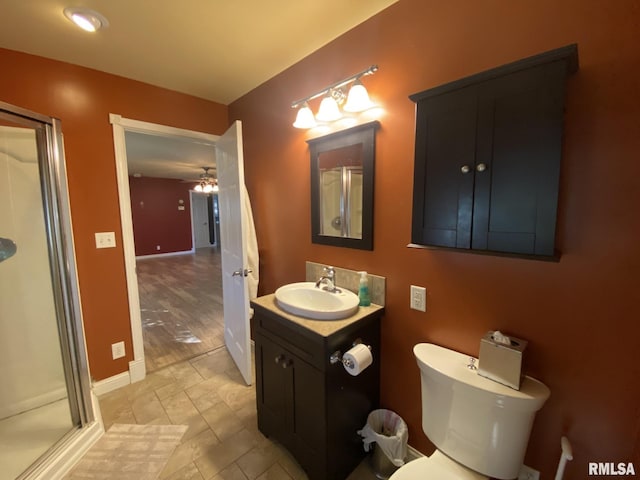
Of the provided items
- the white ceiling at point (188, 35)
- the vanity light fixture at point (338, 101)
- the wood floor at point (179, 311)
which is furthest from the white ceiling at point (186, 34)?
the wood floor at point (179, 311)

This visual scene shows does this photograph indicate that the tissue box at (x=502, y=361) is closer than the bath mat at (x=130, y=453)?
Yes

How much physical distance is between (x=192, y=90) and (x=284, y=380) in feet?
7.72

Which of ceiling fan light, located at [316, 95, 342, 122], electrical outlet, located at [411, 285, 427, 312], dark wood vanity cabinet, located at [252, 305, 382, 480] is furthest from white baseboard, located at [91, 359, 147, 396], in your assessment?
ceiling fan light, located at [316, 95, 342, 122]

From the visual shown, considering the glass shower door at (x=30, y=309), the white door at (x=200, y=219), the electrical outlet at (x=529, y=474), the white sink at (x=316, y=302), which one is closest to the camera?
the electrical outlet at (x=529, y=474)

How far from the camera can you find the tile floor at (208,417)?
1.44 metres

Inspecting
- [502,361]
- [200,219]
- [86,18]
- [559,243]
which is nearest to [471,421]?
[502,361]

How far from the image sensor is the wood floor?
8.83 feet

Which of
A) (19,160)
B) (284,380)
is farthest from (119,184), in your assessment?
(284,380)

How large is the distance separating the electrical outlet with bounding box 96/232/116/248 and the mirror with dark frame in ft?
5.09

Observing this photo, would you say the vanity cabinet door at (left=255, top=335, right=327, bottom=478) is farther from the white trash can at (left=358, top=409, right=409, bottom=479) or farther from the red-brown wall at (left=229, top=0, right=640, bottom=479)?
the red-brown wall at (left=229, top=0, right=640, bottom=479)

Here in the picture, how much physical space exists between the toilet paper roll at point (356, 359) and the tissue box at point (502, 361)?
45cm

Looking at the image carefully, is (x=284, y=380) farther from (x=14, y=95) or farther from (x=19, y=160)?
(x=14, y=95)

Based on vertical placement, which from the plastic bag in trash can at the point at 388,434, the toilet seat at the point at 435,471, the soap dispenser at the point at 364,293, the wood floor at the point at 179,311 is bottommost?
the wood floor at the point at 179,311

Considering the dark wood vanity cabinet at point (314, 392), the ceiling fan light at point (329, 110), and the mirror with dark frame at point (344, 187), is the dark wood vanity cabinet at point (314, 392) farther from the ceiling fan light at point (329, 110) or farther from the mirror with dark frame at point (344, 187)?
the ceiling fan light at point (329, 110)
